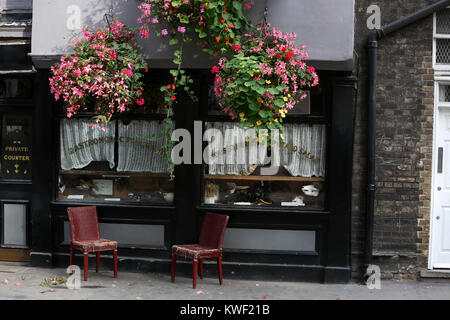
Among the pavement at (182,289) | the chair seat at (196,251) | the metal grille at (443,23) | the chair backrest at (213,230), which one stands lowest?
the pavement at (182,289)

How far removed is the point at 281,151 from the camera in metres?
8.53

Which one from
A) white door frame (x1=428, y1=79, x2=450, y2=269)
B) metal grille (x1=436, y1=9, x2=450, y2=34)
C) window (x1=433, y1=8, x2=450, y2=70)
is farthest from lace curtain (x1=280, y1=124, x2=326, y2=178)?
metal grille (x1=436, y1=9, x2=450, y2=34)

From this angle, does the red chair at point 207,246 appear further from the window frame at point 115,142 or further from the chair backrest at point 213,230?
the window frame at point 115,142

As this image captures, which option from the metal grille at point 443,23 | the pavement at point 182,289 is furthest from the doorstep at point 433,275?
the metal grille at point 443,23

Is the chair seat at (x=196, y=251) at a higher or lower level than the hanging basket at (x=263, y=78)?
lower

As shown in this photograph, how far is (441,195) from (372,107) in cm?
170

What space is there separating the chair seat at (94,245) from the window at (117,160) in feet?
3.01

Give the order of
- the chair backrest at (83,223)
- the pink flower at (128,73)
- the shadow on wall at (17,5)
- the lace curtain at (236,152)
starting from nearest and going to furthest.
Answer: the pink flower at (128,73)
the chair backrest at (83,223)
the lace curtain at (236,152)
the shadow on wall at (17,5)

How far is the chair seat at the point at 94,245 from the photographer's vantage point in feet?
25.5

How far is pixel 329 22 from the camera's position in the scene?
7969 mm

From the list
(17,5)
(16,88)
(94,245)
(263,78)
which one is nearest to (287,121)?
(263,78)

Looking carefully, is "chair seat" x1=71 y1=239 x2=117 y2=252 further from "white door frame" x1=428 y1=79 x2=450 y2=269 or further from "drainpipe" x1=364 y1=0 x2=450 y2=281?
"white door frame" x1=428 y1=79 x2=450 y2=269

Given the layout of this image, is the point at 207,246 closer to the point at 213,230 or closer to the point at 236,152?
the point at 213,230

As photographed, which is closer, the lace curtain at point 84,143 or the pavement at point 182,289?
the pavement at point 182,289
